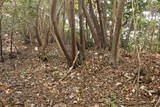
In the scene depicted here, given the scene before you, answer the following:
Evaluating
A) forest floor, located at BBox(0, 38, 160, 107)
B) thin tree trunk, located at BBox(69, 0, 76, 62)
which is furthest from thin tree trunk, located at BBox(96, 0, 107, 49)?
thin tree trunk, located at BBox(69, 0, 76, 62)

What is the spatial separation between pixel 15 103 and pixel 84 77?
1.73 m

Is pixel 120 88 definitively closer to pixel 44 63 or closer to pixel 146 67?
pixel 146 67

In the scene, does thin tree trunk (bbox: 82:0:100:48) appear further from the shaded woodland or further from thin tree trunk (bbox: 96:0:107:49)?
thin tree trunk (bbox: 96:0:107:49)

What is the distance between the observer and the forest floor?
170 inches

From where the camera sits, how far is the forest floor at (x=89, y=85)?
170 inches

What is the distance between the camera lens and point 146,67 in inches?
198

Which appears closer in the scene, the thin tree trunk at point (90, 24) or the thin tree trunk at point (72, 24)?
the thin tree trunk at point (72, 24)

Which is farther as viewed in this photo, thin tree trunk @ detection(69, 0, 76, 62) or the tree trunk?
thin tree trunk @ detection(69, 0, 76, 62)

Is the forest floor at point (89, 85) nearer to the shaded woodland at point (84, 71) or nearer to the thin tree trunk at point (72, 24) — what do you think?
the shaded woodland at point (84, 71)

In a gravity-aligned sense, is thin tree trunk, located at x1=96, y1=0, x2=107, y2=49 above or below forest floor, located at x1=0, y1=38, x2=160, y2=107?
above

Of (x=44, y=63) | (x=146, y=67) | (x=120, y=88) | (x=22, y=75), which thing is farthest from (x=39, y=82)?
(x=146, y=67)

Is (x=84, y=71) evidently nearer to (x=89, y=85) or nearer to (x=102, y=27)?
(x=89, y=85)

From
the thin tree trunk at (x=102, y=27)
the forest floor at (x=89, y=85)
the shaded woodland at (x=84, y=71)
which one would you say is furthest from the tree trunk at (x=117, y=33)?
the thin tree trunk at (x=102, y=27)

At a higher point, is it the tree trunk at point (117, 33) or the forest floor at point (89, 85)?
the tree trunk at point (117, 33)
